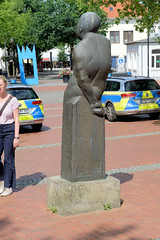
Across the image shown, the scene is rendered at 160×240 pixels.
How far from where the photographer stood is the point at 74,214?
5504mm

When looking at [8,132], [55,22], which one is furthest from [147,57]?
[8,132]

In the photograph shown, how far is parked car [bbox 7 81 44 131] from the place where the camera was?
513 inches

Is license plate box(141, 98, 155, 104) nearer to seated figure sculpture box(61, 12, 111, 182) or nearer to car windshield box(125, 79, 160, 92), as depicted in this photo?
car windshield box(125, 79, 160, 92)

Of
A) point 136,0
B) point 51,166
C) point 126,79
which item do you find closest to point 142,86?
point 126,79

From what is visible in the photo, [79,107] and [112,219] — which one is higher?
[79,107]

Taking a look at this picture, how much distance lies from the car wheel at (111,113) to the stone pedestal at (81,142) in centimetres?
973

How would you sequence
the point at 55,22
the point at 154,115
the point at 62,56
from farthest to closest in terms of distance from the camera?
1. the point at 62,56
2. the point at 55,22
3. the point at 154,115

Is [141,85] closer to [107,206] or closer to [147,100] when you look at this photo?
[147,100]

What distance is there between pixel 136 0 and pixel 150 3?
2.04 ft

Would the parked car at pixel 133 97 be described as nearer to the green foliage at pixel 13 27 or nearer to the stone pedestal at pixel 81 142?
the stone pedestal at pixel 81 142

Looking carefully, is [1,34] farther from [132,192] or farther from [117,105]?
[132,192]

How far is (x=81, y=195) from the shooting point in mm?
5512

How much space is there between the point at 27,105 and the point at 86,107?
779 centimetres

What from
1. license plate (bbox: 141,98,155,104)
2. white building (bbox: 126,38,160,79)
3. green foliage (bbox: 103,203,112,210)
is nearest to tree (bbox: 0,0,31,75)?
white building (bbox: 126,38,160,79)
